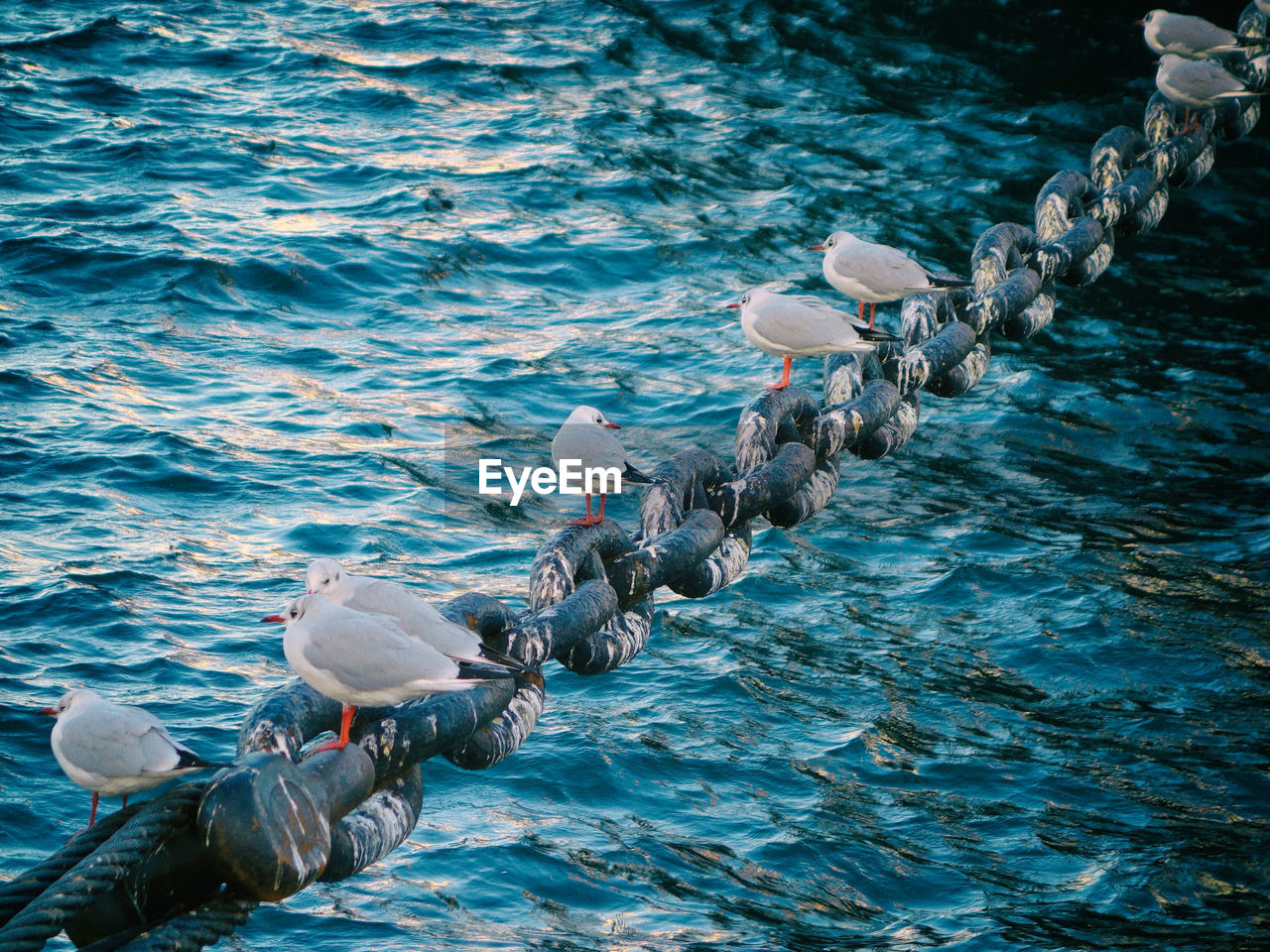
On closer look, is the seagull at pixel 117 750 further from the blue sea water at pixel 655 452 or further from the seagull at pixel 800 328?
the seagull at pixel 800 328

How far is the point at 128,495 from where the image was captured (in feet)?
→ 20.5

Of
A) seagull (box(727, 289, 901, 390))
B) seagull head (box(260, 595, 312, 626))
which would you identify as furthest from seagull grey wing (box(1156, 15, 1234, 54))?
seagull head (box(260, 595, 312, 626))

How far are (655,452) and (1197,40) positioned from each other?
4421 millimetres

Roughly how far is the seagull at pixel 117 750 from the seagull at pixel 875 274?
274 cm

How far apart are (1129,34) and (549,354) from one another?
879 centimetres

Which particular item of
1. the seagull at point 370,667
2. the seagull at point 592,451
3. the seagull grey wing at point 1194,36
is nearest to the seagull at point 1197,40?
the seagull grey wing at point 1194,36

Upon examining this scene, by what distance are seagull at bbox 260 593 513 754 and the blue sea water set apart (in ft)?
5.36

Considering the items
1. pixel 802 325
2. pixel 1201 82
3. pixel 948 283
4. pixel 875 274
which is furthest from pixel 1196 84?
pixel 802 325

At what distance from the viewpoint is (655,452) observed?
23.4 feet

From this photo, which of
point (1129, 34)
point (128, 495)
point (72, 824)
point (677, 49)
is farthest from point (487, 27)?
point (72, 824)

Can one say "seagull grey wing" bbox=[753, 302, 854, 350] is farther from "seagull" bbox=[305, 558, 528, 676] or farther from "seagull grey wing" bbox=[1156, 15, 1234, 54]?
"seagull grey wing" bbox=[1156, 15, 1234, 54]

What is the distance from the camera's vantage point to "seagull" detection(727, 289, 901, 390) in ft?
14.1

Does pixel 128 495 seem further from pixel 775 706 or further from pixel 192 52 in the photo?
pixel 192 52

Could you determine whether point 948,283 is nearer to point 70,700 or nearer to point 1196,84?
point 70,700
